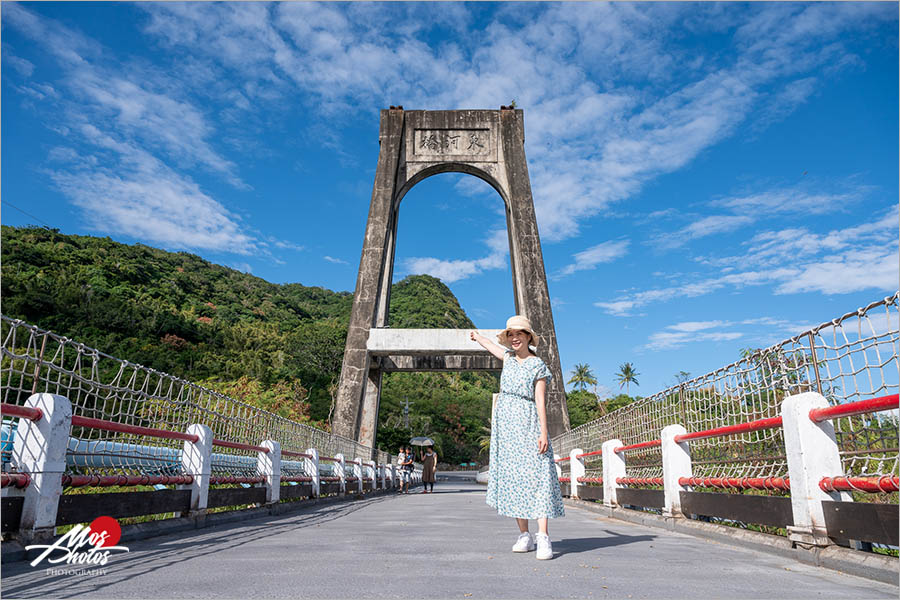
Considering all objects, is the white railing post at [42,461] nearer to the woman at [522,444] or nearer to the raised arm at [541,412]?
the woman at [522,444]

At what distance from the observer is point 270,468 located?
26.6ft

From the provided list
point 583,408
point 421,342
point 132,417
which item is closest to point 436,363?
point 421,342

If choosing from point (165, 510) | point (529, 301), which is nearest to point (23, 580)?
point (165, 510)

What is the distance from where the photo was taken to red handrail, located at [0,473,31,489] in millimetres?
3520

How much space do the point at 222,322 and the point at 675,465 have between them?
182 feet

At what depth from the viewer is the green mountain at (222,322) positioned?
40031mm

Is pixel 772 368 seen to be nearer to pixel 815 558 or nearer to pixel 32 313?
pixel 815 558

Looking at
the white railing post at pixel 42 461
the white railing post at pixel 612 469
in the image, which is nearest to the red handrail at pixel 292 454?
the white railing post at pixel 612 469

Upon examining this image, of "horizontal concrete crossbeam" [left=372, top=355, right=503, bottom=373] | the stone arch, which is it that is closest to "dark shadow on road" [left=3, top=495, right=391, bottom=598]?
the stone arch

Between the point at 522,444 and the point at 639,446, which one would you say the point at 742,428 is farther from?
the point at 639,446

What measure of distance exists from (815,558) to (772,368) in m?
1.61

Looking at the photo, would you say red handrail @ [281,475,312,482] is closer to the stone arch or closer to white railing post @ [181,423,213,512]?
white railing post @ [181,423,213,512]

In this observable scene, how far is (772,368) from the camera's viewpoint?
5.01 m

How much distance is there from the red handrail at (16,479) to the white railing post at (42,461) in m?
0.03
